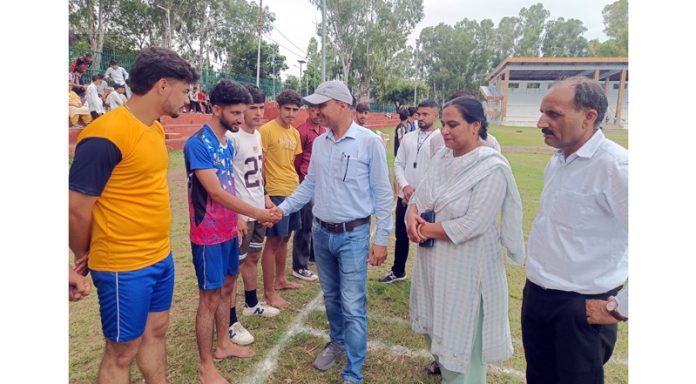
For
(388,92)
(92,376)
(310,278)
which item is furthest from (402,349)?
(388,92)

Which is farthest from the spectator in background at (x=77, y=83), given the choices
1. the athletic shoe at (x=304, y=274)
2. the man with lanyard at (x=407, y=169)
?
the man with lanyard at (x=407, y=169)

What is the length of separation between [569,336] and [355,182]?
160 centimetres

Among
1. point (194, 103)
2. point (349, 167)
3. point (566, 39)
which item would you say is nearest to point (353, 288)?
point (349, 167)

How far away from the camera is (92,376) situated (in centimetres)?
290

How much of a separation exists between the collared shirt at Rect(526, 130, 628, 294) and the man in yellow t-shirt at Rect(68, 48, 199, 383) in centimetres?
211

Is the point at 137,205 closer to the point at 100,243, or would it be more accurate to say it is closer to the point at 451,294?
the point at 100,243

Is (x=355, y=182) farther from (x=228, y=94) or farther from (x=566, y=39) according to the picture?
(x=566, y=39)

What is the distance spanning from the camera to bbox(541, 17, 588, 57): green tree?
225 feet

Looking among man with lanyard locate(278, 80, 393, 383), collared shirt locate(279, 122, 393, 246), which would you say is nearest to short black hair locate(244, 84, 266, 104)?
man with lanyard locate(278, 80, 393, 383)

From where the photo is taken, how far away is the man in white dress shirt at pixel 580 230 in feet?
6.04

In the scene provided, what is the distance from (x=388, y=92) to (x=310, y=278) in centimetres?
5058

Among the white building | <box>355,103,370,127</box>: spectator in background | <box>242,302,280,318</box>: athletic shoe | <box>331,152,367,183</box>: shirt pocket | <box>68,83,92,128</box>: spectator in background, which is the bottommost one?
<box>242,302,280,318</box>: athletic shoe

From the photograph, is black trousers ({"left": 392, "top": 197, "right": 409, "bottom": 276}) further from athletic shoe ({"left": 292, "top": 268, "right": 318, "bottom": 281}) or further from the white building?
the white building

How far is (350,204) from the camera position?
289cm
